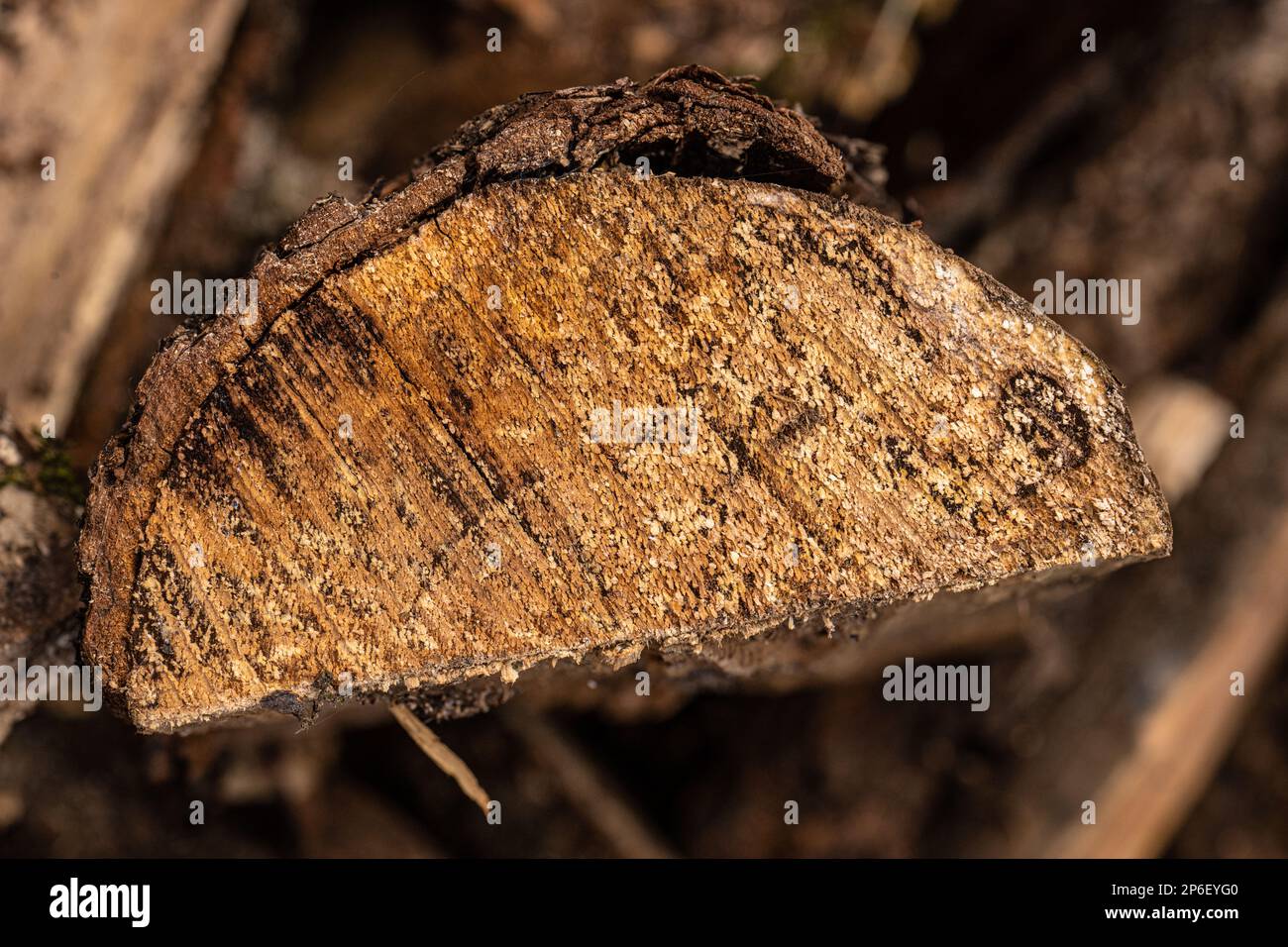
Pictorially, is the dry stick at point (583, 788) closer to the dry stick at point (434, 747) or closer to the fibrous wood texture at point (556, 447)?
the dry stick at point (434, 747)

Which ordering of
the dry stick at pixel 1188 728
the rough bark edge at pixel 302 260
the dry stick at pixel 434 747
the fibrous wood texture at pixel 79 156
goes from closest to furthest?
the rough bark edge at pixel 302 260
the dry stick at pixel 434 747
the fibrous wood texture at pixel 79 156
the dry stick at pixel 1188 728

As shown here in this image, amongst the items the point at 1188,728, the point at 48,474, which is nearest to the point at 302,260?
the point at 48,474

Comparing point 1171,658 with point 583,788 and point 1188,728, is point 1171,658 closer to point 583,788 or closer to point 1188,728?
point 1188,728

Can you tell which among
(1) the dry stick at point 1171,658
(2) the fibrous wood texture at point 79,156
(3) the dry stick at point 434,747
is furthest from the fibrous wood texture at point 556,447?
(1) the dry stick at point 1171,658

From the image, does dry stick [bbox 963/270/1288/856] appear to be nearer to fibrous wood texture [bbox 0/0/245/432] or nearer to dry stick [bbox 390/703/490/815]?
dry stick [bbox 390/703/490/815]
